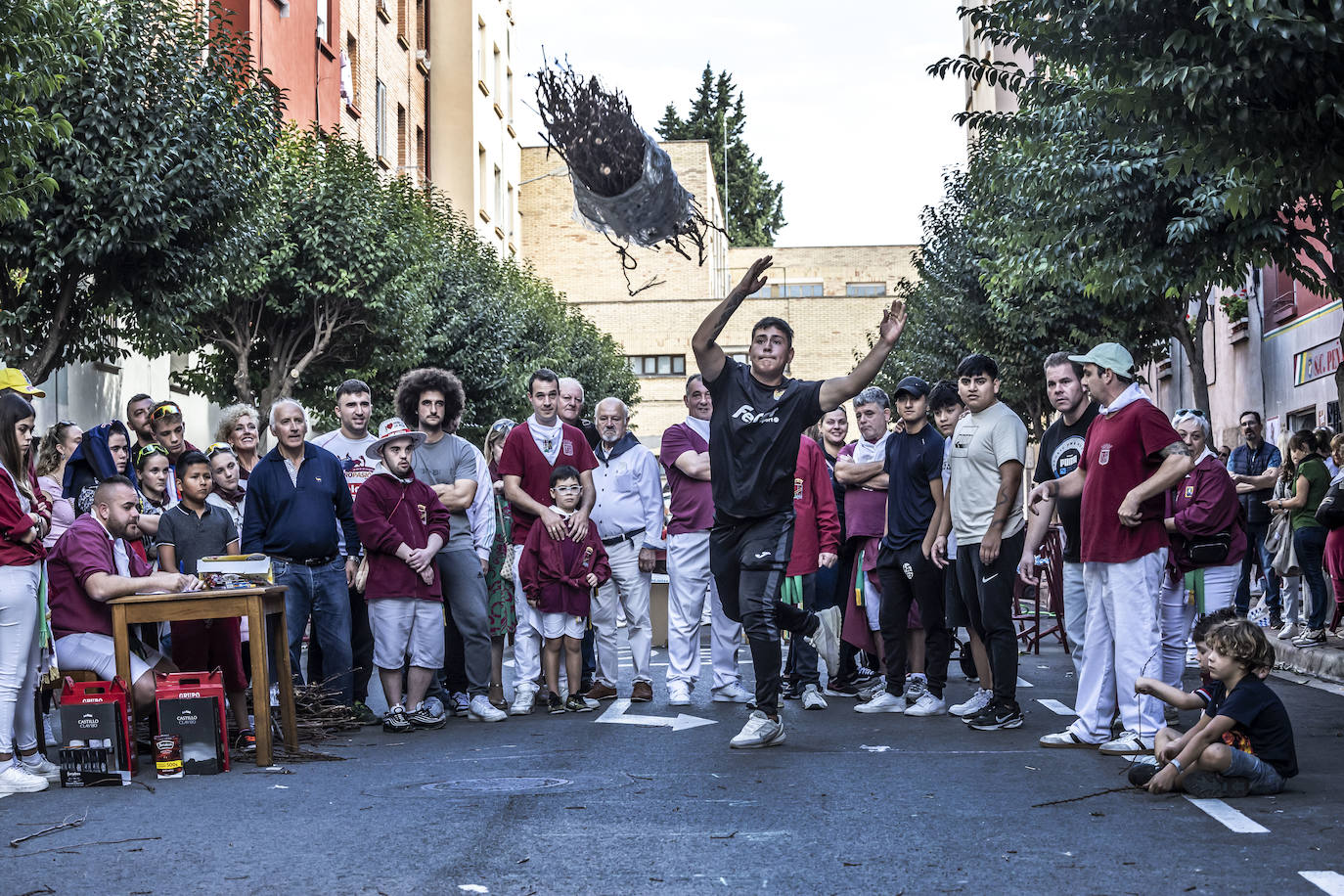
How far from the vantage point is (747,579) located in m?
8.47

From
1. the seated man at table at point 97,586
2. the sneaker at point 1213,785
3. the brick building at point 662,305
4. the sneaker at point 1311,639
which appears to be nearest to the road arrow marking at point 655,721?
the seated man at table at point 97,586

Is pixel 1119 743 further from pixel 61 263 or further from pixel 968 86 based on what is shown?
pixel 968 86

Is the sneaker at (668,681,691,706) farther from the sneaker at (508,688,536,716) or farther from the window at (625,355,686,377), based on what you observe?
the window at (625,355,686,377)

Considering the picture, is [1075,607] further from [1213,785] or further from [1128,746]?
[1213,785]

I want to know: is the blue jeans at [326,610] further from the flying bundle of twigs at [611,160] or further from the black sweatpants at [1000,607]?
the black sweatpants at [1000,607]

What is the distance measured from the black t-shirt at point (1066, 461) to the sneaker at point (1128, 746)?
1.06m

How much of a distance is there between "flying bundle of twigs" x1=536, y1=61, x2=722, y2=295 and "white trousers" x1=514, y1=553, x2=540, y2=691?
2229 mm

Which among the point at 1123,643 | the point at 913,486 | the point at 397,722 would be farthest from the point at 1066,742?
the point at 397,722

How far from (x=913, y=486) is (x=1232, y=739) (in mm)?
3745

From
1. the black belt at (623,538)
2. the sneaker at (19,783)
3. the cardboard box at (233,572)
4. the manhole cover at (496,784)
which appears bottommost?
the manhole cover at (496,784)

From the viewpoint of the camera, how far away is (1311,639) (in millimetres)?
14078

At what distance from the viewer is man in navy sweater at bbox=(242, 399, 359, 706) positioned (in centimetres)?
926

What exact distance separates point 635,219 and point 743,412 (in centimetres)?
141

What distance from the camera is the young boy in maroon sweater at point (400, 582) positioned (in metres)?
9.44
